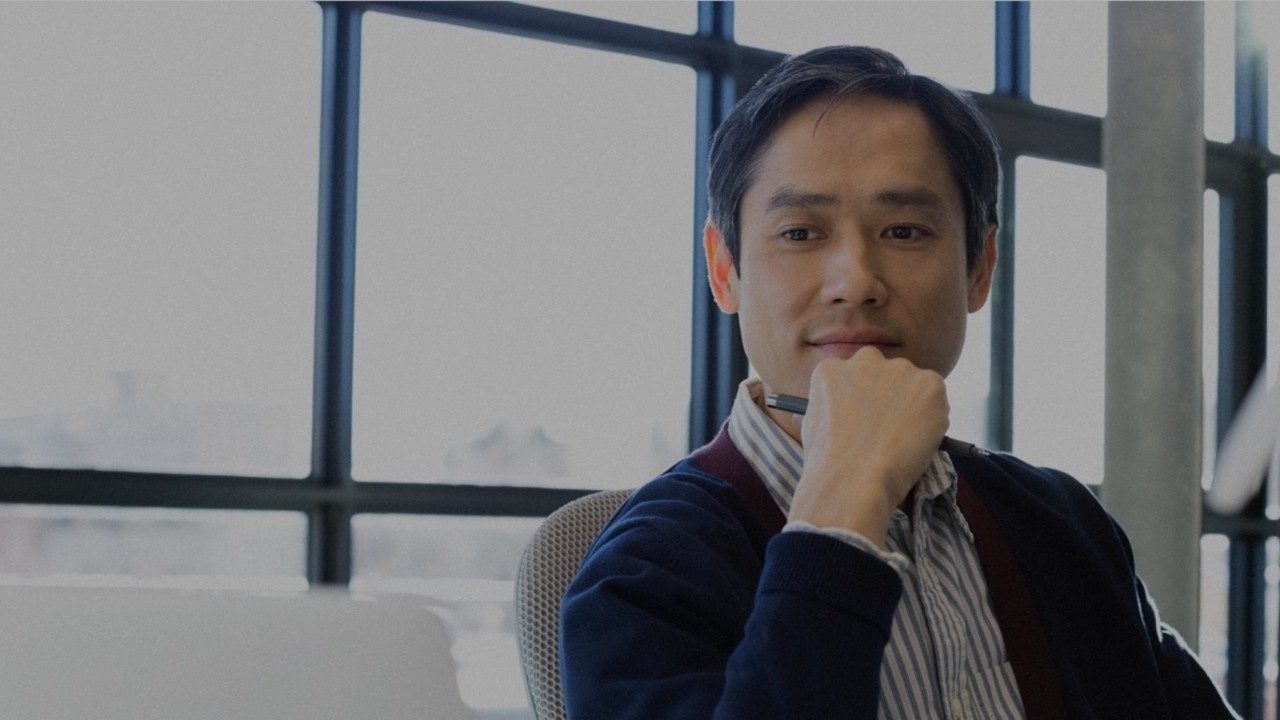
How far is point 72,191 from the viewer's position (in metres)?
3.15

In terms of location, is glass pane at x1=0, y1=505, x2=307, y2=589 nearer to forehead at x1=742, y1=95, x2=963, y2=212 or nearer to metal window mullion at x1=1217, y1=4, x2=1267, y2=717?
forehead at x1=742, y1=95, x2=963, y2=212

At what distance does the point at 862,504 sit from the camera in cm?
98

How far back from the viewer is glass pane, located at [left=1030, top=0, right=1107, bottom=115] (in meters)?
4.73

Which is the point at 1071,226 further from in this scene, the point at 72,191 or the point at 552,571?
the point at 552,571

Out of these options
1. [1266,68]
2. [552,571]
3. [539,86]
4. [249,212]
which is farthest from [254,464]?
[1266,68]

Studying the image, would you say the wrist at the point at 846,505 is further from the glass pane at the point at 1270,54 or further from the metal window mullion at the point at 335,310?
the glass pane at the point at 1270,54

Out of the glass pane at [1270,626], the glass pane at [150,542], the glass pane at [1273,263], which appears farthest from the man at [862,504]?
the glass pane at [1273,263]

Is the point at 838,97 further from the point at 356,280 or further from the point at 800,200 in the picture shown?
the point at 356,280

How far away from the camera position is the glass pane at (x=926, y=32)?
441 centimetres

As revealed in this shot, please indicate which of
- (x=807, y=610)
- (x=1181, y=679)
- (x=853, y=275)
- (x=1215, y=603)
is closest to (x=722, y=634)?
(x=807, y=610)

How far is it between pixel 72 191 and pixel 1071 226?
3.35 m

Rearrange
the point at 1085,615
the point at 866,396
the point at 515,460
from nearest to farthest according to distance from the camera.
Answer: the point at 866,396 → the point at 1085,615 → the point at 515,460

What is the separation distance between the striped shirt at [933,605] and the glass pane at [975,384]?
341cm

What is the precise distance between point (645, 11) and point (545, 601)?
305cm
